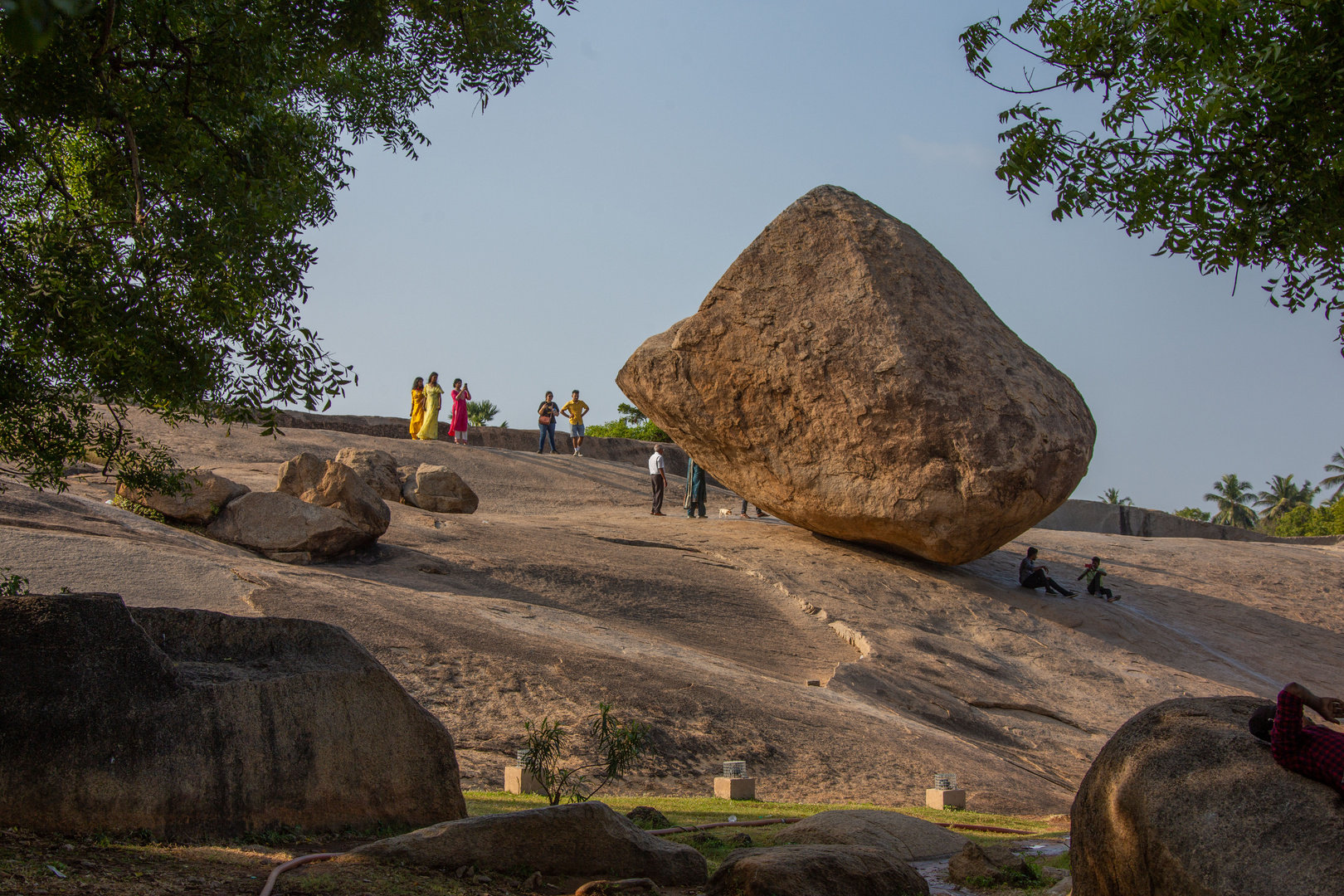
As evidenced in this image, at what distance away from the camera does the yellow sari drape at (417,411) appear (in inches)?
982

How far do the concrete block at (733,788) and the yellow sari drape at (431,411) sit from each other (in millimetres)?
16742

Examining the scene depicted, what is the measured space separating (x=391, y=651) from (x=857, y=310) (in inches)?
366

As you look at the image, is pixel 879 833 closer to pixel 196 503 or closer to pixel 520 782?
pixel 520 782

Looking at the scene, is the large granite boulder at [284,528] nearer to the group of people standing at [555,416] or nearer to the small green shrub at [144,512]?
the small green shrub at [144,512]

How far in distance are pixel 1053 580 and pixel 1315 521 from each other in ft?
119

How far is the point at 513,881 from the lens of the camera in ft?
17.6

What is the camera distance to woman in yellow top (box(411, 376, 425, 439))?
25.0 meters

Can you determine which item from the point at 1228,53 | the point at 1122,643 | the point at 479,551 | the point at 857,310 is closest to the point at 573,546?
the point at 479,551

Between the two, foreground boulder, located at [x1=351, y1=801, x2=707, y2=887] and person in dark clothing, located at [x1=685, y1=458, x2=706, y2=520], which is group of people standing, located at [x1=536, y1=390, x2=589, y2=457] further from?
foreground boulder, located at [x1=351, y1=801, x2=707, y2=887]

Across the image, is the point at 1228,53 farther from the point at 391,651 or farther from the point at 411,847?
the point at 391,651

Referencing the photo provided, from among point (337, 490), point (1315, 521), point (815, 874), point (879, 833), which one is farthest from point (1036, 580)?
point (1315, 521)

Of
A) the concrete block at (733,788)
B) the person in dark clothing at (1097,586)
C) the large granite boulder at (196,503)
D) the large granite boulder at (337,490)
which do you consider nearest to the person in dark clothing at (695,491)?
the person in dark clothing at (1097,586)

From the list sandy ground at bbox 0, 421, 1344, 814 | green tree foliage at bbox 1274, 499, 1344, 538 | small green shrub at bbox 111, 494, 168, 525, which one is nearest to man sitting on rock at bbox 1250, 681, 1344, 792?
sandy ground at bbox 0, 421, 1344, 814

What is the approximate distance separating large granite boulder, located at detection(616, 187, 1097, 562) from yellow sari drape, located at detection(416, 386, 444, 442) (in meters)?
8.39
